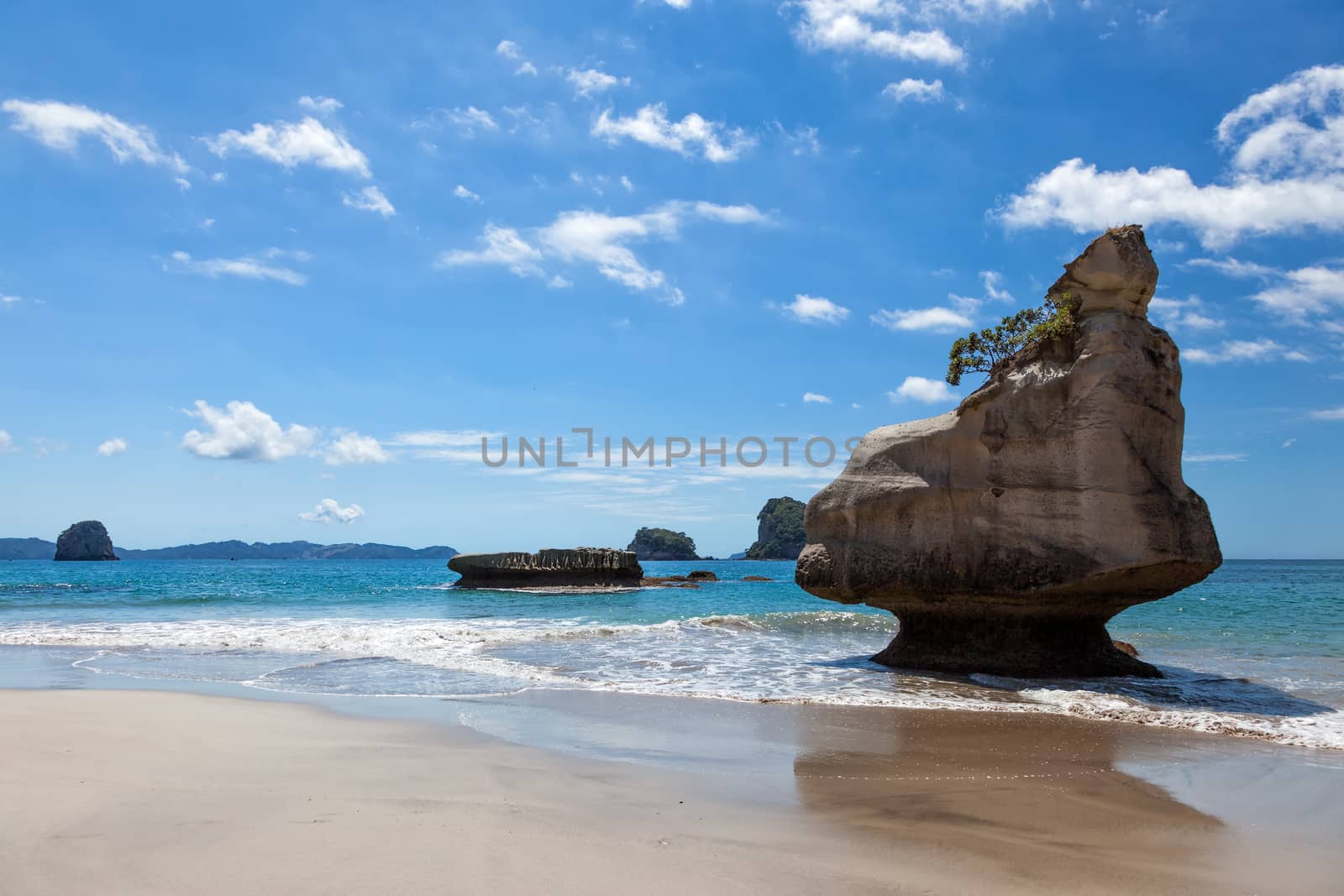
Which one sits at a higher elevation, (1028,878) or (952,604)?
(952,604)

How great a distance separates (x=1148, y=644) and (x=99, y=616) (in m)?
29.6

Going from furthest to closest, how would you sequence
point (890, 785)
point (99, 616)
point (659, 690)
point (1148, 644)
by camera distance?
1. point (99, 616)
2. point (1148, 644)
3. point (659, 690)
4. point (890, 785)

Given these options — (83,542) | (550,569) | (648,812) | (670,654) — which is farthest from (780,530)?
(648,812)

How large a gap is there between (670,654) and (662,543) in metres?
132

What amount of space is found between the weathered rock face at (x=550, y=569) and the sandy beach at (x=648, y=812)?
40161 millimetres

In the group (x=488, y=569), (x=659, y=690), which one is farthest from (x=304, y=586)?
(x=659, y=690)

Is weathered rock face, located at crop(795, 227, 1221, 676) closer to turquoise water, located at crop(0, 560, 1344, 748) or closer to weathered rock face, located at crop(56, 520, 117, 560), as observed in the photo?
turquoise water, located at crop(0, 560, 1344, 748)

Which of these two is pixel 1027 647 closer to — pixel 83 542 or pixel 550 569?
pixel 550 569

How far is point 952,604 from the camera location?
46.8ft

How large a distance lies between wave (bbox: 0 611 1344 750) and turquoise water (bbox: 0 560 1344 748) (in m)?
0.06

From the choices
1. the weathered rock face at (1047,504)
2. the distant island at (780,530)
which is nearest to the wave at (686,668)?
the weathered rock face at (1047,504)

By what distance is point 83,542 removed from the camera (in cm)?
12238

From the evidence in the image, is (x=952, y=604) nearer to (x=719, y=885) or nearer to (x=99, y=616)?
(x=719, y=885)

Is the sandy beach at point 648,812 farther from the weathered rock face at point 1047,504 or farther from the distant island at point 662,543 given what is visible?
the distant island at point 662,543
